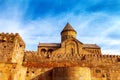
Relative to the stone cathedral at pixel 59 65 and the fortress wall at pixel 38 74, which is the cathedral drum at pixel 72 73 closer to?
the stone cathedral at pixel 59 65

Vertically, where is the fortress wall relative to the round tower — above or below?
below

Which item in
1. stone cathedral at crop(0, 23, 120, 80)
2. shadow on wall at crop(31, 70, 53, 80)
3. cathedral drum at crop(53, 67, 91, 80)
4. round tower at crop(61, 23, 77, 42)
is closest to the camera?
stone cathedral at crop(0, 23, 120, 80)

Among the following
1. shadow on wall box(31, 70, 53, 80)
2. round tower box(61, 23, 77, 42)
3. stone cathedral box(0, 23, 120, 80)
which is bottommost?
shadow on wall box(31, 70, 53, 80)

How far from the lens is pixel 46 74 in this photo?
15906 mm

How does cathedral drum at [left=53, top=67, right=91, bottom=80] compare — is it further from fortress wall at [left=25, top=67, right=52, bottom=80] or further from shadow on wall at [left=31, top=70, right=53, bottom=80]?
fortress wall at [left=25, top=67, right=52, bottom=80]

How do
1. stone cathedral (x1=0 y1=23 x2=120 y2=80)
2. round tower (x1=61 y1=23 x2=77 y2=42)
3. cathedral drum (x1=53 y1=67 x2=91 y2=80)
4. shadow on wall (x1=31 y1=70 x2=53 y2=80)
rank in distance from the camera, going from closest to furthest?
stone cathedral (x1=0 y1=23 x2=120 y2=80) → cathedral drum (x1=53 y1=67 x2=91 y2=80) → shadow on wall (x1=31 y1=70 x2=53 y2=80) → round tower (x1=61 y1=23 x2=77 y2=42)

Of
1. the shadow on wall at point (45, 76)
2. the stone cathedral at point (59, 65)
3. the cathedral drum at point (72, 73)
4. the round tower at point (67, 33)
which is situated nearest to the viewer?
the stone cathedral at point (59, 65)

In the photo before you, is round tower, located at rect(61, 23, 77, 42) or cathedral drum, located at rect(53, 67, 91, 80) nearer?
cathedral drum, located at rect(53, 67, 91, 80)

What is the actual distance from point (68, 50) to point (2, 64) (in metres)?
18.4

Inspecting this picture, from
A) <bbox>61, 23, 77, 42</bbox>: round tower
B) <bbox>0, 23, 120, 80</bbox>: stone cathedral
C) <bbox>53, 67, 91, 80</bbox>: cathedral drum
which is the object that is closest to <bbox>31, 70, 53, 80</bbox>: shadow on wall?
<bbox>0, 23, 120, 80</bbox>: stone cathedral

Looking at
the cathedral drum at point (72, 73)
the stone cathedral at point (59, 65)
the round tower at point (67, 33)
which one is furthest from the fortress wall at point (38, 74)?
the round tower at point (67, 33)

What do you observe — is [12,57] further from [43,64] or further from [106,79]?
[106,79]

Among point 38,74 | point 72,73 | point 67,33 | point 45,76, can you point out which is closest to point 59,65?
point 45,76

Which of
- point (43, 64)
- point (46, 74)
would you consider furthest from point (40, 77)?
point (43, 64)
